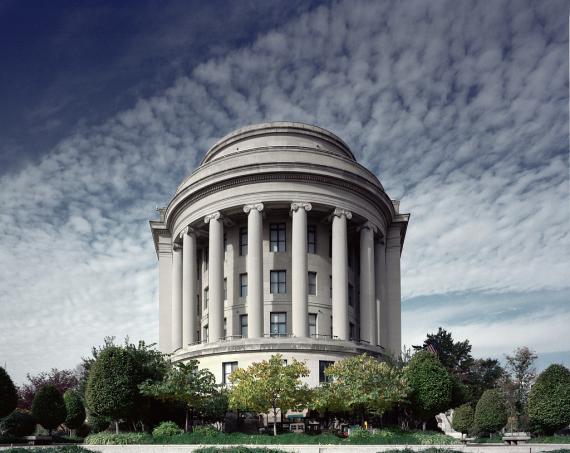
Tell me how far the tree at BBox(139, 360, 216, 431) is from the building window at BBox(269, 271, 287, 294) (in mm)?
13838

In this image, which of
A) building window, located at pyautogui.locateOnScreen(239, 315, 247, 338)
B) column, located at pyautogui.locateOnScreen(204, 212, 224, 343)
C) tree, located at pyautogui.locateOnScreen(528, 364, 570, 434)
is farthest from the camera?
building window, located at pyautogui.locateOnScreen(239, 315, 247, 338)

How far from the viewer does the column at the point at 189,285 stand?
5191 cm

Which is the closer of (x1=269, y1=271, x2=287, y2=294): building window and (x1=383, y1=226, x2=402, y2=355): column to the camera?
(x1=269, y1=271, x2=287, y2=294): building window

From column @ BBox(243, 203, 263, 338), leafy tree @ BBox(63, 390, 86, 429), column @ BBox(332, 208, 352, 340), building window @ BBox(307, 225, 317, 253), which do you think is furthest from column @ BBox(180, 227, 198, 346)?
column @ BBox(332, 208, 352, 340)

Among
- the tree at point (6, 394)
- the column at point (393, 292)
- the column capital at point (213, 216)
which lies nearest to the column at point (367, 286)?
the column at point (393, 292)

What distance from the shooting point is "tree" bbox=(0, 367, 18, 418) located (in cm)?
3741

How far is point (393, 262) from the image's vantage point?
58.8 metres

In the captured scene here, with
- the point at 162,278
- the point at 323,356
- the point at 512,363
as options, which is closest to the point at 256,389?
the point at 323,356

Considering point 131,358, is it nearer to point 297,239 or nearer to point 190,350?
point 190,350

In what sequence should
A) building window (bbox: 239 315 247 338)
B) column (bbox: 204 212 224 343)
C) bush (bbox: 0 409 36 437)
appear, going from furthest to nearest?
building window (bbox: 239 315 247 338) < column (bbox: 204 212 224 343) < bush (bbox: 0 409 36 437)

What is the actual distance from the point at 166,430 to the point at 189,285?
19.4 meters

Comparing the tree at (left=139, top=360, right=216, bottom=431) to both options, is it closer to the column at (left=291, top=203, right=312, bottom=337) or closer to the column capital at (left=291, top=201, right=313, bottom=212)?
the column at (left=291, top=203, right=312, bottom=337)

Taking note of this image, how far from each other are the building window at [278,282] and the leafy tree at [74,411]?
16948 mm

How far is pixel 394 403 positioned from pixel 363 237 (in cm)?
1719
